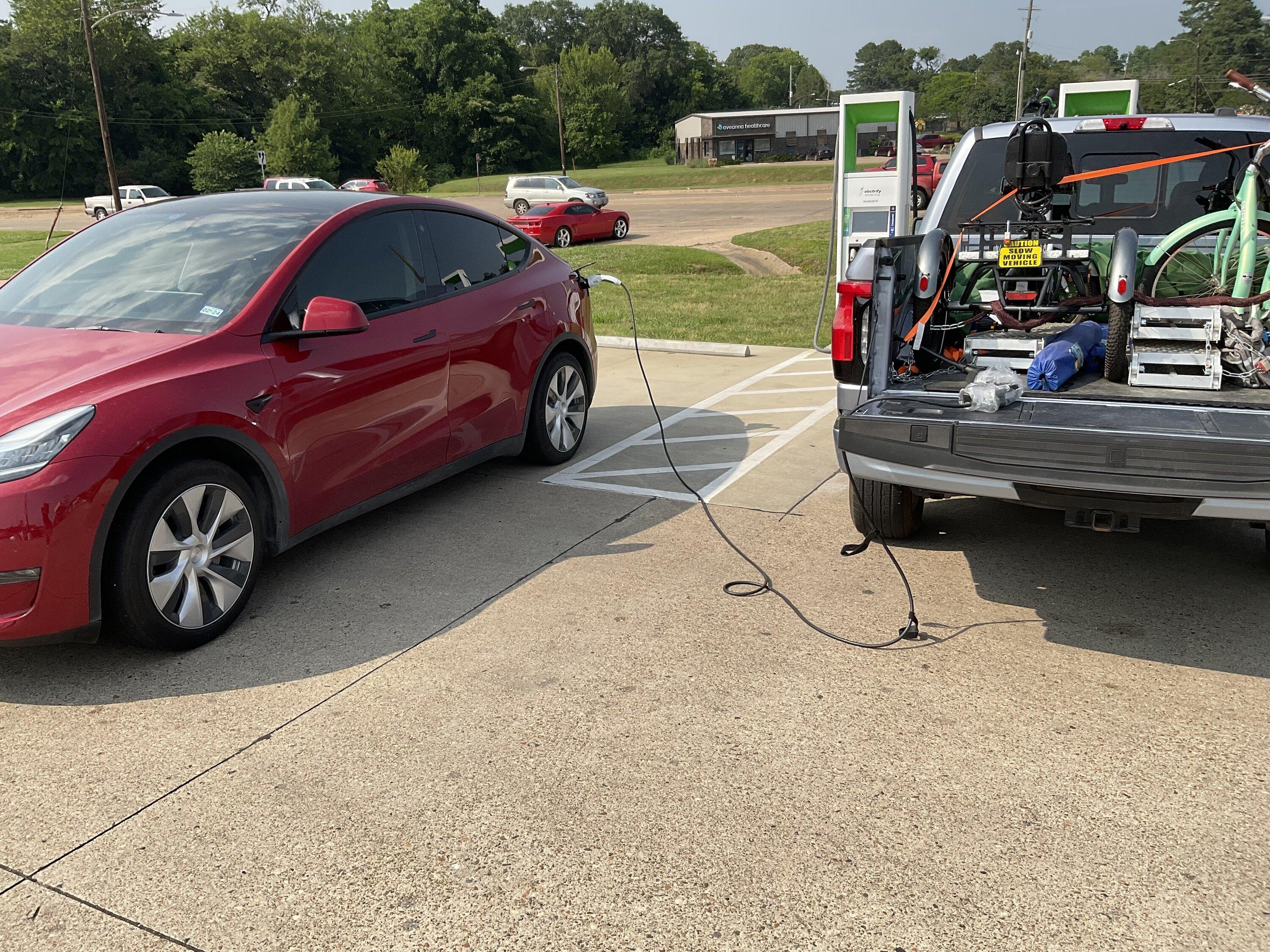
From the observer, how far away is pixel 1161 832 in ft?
9.10

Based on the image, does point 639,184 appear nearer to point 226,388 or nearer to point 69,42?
point 69,42

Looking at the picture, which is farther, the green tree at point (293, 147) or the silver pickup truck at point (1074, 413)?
the green tree at point (293, 147)

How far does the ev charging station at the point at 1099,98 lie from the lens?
33.1ft

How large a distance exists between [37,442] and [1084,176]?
458cm

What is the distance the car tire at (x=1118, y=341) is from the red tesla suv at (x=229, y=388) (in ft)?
10.0

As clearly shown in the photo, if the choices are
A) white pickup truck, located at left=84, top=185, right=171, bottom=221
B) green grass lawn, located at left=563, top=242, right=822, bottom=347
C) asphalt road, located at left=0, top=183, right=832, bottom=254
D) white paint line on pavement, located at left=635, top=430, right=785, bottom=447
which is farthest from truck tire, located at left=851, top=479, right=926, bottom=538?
white pickup truck, located at left=84, top=185, right=171, bottom=221

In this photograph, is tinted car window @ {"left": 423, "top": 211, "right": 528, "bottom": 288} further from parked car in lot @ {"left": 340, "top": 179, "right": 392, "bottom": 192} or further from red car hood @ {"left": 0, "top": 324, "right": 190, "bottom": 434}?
parked car in lot @ {"left": 340, "top": 179, "right": 392, "bottom": 192}

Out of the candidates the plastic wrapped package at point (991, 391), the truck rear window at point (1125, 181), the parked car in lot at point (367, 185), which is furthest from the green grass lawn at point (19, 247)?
the plastic wrapped package at point (991, 391)

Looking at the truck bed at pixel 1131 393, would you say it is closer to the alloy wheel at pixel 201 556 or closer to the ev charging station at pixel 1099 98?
the alloy wheel at pixel 201 556

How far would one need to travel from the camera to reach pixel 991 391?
389 cm

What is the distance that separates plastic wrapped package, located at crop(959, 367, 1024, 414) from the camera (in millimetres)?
3883

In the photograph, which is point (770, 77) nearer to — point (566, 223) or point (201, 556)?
point (566, 223)

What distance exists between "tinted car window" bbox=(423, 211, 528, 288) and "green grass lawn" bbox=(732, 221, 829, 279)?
1084 cm

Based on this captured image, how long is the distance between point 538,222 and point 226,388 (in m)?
23.1
